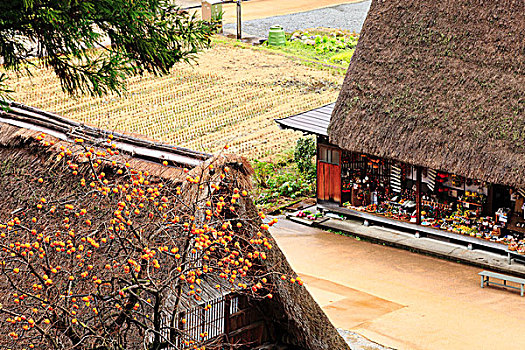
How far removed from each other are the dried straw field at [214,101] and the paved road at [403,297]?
587cm

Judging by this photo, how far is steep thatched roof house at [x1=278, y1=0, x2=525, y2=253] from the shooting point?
1431 cm

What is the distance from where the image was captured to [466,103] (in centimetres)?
1470

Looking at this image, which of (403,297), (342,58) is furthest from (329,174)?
(342,58)

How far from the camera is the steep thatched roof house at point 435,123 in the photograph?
14312 millimetres

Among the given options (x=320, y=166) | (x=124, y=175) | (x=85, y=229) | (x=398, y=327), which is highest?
(x=124, y=175)

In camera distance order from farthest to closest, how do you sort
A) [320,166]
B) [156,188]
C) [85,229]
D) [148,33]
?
[320,166]
[148,33]
[85,229]
[156,188]

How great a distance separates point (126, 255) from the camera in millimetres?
6637

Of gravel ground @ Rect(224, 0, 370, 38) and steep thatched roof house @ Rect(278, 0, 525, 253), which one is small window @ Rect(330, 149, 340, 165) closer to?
steep thatched roof house @ Rect(278, 0, 525, 253)

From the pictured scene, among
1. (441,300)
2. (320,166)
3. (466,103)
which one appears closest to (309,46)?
(320,166)

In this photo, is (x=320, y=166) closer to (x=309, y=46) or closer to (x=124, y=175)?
(x=124, y=175)

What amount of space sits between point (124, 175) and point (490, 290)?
876cm

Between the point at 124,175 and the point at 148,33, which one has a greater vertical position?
the point at 148,33

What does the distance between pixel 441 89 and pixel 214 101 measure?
37.8ft

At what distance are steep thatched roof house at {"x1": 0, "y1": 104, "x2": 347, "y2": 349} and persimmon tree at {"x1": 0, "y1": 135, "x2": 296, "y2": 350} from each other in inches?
0.7
